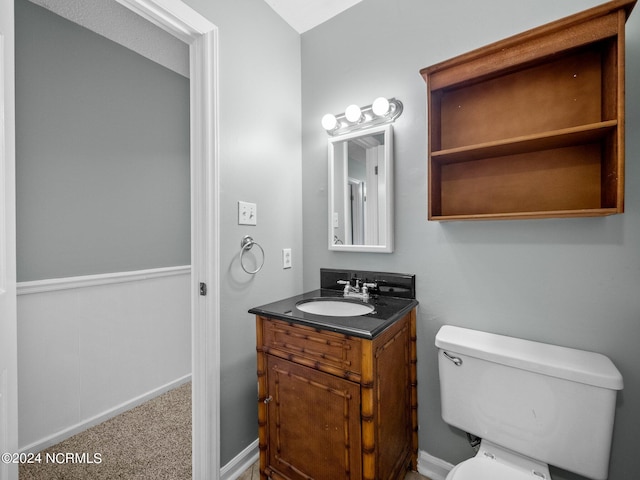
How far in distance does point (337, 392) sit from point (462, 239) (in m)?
0.87

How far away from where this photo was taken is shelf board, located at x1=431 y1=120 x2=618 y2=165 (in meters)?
0.96

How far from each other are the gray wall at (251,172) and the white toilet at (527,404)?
96 cm

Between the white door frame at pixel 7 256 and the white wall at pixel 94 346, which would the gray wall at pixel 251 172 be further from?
the white wall at pixel 94 346

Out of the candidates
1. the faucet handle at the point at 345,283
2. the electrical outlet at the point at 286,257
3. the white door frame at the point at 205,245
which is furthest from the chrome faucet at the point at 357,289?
the white door frame at the point at 205,245

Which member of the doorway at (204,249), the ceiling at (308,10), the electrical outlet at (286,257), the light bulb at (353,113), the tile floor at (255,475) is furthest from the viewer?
the electrical outlet at (286,257)

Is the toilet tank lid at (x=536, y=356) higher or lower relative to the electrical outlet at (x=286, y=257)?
lower

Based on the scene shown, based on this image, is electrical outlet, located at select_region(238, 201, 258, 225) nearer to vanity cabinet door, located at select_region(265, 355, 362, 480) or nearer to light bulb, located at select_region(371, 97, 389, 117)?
vanity cabinet door, located at select_region(265, 355, 362, 480)

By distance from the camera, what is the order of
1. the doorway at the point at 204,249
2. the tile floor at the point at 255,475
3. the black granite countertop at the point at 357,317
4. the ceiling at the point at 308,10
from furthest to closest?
the ceiling at the point at 308,10
the tile floor at the point at 255,475
the doorway at the point at 204,249
the black granite countertop at the point at 357,317

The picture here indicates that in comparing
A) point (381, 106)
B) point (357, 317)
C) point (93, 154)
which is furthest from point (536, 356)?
point (93, 154)

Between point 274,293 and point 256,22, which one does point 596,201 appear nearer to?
point 274,293

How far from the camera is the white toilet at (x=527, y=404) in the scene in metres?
0.94

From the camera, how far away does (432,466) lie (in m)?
1.42

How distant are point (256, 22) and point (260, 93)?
1.22 ft

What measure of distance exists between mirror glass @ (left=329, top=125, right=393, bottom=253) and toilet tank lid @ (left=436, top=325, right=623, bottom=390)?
1.75 ft
